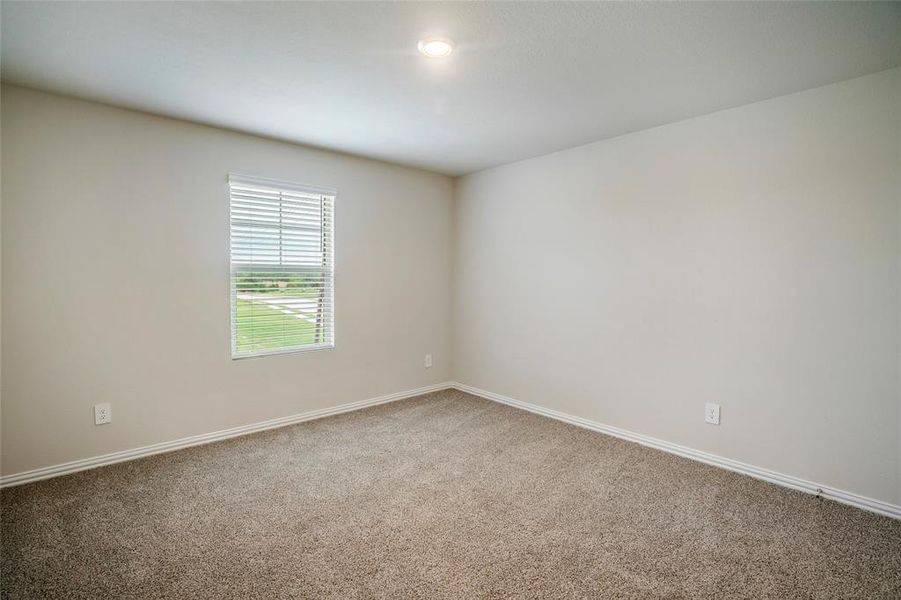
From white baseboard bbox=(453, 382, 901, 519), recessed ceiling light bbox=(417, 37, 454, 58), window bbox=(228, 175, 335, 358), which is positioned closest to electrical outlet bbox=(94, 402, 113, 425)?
window bbox=(228, 175, 335, 358)

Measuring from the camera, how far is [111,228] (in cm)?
289

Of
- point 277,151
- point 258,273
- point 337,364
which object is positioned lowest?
point 337,364

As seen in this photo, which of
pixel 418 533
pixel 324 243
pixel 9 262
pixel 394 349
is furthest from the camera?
pixel 394 349

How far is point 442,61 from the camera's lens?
227cm

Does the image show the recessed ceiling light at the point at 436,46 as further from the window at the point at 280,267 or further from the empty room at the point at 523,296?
the window at the point at 280,267

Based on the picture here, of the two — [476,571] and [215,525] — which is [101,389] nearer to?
[215,525]

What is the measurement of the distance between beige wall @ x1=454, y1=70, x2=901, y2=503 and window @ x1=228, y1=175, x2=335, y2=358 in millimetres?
1745

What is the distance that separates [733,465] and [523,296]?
2053mm

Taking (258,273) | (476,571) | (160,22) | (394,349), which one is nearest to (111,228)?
(258,273)

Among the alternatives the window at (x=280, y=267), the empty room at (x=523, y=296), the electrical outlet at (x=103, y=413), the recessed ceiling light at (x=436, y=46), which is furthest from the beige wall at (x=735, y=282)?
the electrical outlet at (x=103, y=413)

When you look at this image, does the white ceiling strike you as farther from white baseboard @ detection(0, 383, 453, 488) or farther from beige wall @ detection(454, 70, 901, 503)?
white baseboard @ detection(0, 383, 453, 488)

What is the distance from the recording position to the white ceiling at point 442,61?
6.11 ft

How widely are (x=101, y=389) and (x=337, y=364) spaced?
1671 millimetres

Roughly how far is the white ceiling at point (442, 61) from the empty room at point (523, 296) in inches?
0.8
